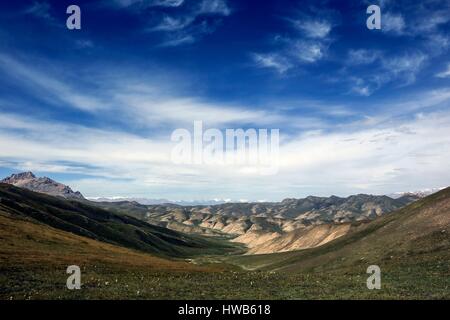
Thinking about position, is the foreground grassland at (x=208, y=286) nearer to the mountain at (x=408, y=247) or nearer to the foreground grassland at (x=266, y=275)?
the foreground grassland at (x=266, y=275)

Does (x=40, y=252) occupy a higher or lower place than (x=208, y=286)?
higher


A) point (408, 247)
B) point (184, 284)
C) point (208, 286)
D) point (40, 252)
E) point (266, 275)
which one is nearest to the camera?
point (208, 286)

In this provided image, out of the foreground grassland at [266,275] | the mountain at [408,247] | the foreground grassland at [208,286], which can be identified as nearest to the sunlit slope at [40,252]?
→ the foreground grassland at [266,275]

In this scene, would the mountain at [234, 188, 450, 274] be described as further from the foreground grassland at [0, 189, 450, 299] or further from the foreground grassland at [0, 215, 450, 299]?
the foreground grassland at [0, 215, 450, 299]

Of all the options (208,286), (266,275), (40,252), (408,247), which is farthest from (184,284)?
(408,247)

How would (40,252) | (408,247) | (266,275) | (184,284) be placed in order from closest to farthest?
1. (184,284)
2. (266,275)
3. (40,252)
4. (408,247)

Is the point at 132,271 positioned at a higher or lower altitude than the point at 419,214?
lower

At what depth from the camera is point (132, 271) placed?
180ft

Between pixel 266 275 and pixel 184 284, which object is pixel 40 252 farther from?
pixel 266 275

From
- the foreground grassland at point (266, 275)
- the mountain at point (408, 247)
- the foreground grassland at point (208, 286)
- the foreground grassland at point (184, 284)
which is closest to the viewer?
the foreground grassland at point (208, 286)

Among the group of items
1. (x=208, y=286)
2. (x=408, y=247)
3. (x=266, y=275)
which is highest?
(x=408, y=247)
